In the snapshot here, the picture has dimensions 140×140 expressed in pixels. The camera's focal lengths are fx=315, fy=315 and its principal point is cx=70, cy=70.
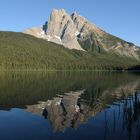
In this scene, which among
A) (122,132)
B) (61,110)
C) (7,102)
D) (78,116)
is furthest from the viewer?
(7,102)

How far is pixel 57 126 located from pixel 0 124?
8.14 meters

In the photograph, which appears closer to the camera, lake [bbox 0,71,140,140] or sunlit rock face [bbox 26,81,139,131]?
lake [bbox 0,71,140,140]

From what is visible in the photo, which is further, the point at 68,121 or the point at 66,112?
the point at 66,112

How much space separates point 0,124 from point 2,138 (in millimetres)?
8339

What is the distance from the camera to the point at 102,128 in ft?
134

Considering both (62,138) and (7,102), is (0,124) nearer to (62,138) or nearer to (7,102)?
(62,138)

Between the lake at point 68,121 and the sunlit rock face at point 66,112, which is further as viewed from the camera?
the sunlit rock face at point 66,112

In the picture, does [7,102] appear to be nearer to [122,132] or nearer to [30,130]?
[30,130]

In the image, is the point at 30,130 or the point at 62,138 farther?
the point at 30,130

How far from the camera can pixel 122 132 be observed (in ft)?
122

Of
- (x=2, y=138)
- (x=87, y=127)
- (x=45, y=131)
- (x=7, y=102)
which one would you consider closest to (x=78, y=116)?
(x=87, y=127)

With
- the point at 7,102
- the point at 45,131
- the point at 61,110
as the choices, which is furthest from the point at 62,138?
the point at 7,102

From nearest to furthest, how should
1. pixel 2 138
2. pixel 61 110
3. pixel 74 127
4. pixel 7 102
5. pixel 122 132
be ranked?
pixel 2 138 → pixel 122 132 → pixel 74 127 → pixel 61 110 → pixel 7 102

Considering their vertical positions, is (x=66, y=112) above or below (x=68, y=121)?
above
